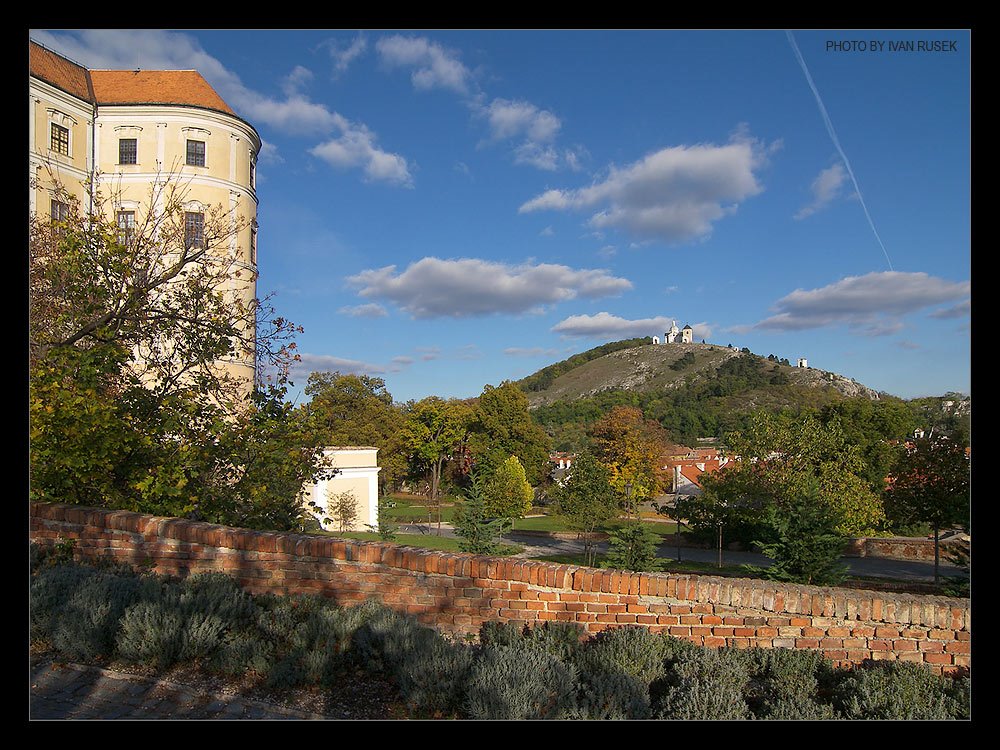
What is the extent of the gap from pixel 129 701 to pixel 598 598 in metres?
3.34

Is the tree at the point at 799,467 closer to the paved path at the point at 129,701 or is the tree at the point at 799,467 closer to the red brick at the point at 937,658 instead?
the red brick at the point at 937,658

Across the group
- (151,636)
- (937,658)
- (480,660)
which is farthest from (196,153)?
(937,658)

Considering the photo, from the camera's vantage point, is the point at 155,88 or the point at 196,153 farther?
the point at 155,88

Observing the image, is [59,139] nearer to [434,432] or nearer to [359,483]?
[359,483]

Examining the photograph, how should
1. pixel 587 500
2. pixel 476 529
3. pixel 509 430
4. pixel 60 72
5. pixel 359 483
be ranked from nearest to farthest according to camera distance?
pixel 476 529 < pixel 60 72 < pixel 587 500 < pixel 359 483 < pixel 509 430

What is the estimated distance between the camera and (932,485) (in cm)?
1644

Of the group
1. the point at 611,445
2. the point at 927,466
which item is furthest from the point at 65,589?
the point at 611,445

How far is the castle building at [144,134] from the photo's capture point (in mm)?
22297

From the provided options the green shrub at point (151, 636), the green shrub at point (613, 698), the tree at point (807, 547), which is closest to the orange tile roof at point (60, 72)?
the green shrub at point (151, 636)

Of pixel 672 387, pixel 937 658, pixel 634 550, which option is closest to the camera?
pixel 937 658

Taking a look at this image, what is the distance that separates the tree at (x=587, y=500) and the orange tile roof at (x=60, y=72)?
25.7m

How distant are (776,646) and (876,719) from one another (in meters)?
1.00

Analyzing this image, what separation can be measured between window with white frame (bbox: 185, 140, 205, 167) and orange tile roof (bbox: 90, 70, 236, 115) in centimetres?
158
